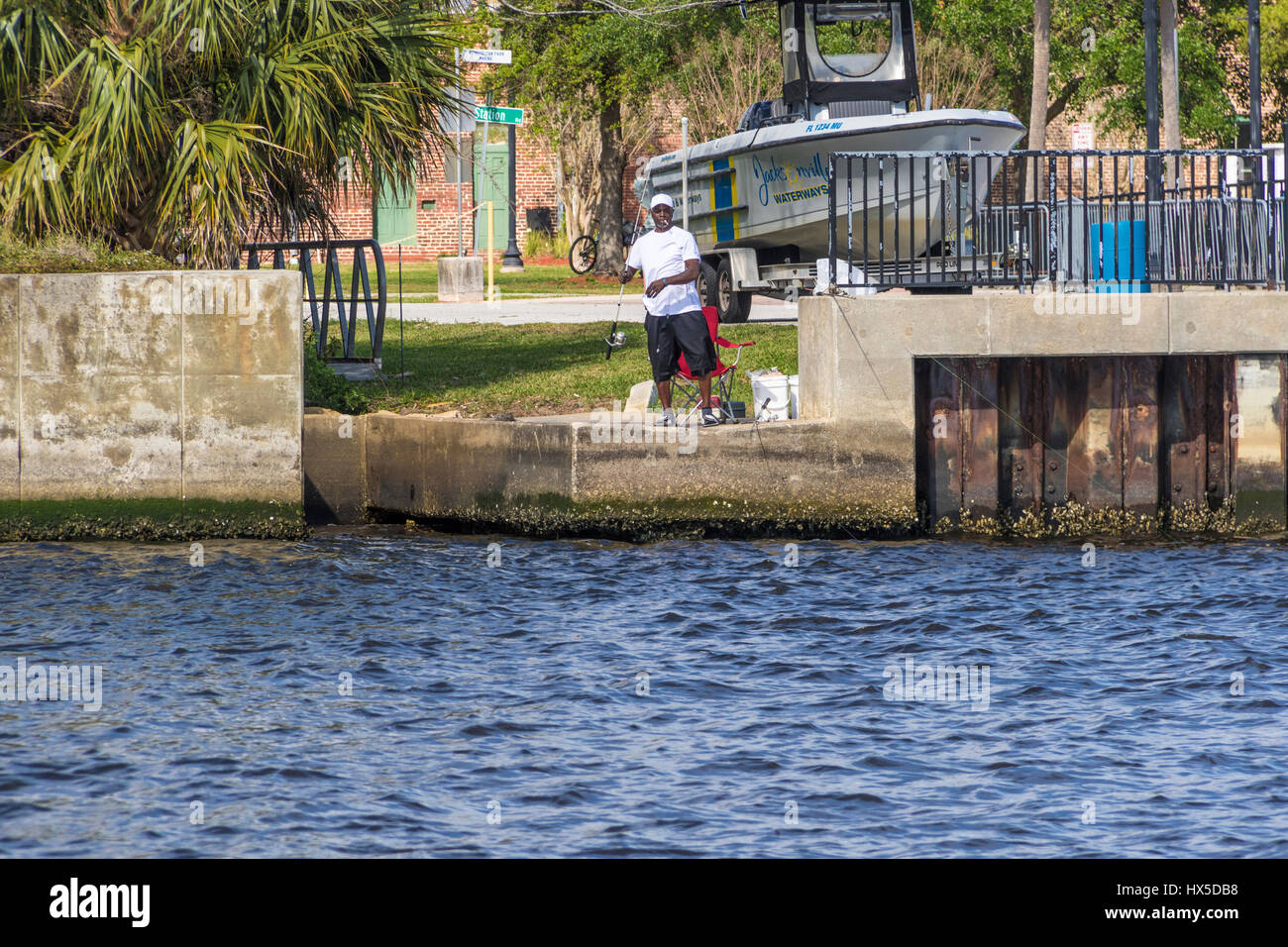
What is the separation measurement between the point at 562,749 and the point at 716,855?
1446 millimetres

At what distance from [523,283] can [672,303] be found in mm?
18979

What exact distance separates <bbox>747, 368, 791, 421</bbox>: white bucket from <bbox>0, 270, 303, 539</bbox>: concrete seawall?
3.46 m

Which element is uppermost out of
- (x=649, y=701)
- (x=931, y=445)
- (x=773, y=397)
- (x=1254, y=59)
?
(x=1254, y=59)

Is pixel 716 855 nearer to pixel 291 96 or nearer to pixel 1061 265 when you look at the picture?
pixel 1061 265

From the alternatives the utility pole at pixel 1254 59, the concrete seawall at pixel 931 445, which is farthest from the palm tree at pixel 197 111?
the utility pole at pixel 1254 59

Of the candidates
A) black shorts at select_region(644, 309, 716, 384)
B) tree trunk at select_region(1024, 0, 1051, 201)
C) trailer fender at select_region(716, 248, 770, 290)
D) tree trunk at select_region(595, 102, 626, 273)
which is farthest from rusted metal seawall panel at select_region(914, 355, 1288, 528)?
tree trunk at select_region(595, 102, 626, 273)

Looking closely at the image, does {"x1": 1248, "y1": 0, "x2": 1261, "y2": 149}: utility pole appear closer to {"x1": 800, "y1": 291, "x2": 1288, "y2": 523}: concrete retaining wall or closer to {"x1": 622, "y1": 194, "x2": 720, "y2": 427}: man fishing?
{"x1": 800, "y1": 291, "x2": 1288, "y2": 523}: concrete retaining wall

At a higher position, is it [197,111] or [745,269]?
[197,111]

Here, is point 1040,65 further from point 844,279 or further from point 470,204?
point 470,204

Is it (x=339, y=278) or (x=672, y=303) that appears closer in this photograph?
(x=672, y=303)

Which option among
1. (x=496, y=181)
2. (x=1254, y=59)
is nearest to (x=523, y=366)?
(x=1254, y=59)

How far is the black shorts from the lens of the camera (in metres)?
12.7

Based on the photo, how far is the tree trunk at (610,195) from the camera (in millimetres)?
34000

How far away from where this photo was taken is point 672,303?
12750 mm
